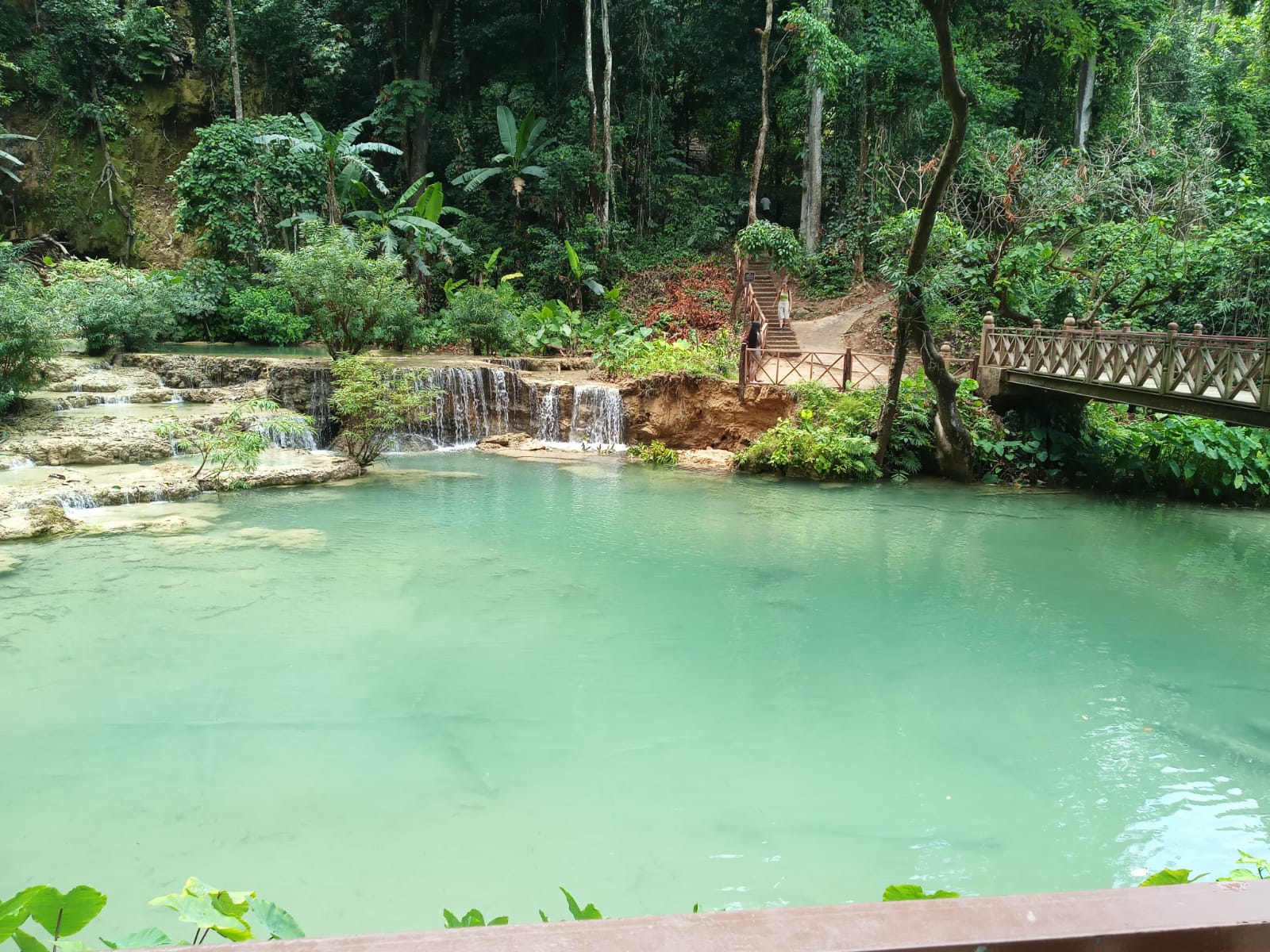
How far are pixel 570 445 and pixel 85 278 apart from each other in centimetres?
1265

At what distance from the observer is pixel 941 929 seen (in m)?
1.26

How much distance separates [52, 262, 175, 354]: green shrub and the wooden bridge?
17.0 meters

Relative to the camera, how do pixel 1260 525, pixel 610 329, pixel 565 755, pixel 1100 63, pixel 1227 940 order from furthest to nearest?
pixel 1100 63
pixel 610 329
pixel 1260 525
pixel 565 755
pixel 1227 940

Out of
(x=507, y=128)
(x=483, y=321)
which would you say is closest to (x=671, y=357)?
(x=483, y=321)

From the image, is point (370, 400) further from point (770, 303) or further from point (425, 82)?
point (425, 82)

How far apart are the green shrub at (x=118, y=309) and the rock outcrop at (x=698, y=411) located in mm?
10235

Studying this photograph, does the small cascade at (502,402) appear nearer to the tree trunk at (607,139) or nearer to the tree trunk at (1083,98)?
the tree trunk at (607,139)

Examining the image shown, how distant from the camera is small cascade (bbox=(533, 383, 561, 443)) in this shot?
1917cm

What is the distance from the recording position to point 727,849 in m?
5.27

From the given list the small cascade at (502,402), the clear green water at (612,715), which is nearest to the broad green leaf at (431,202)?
the small cascade at (502,402)

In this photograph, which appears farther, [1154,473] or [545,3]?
[545,3]

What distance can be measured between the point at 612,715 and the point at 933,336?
33.6ft

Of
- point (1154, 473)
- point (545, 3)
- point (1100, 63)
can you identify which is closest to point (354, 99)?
point (545, 3)

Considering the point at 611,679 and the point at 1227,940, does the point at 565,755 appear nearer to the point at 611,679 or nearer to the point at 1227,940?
the point at 611,679
